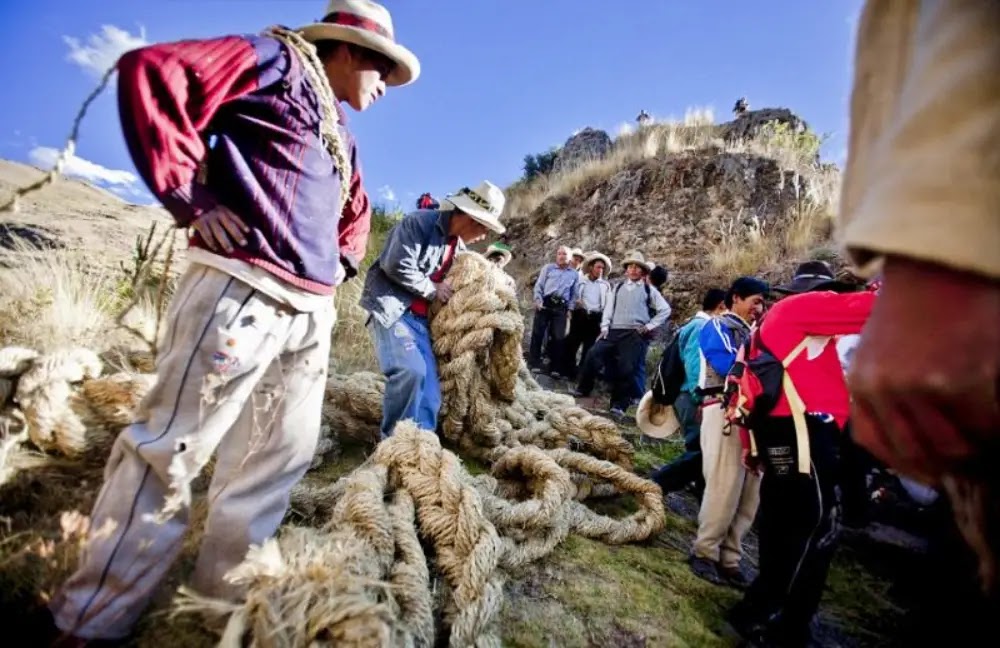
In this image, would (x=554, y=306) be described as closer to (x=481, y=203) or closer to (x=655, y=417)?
(x=655, y=417)

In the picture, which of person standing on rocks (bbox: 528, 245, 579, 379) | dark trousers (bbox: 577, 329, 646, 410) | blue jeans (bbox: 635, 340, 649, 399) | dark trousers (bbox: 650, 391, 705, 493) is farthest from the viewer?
person standing on rocks (bbox: 528, 245, 579, 379)

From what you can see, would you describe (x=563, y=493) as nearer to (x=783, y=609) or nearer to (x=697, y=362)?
(x=783, y=609)

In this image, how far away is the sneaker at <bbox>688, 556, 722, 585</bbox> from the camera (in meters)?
2.46

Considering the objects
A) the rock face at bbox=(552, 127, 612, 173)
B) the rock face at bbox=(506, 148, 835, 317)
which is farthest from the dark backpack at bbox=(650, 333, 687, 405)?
the rock face at bbox=(552, 127, 612, 173)

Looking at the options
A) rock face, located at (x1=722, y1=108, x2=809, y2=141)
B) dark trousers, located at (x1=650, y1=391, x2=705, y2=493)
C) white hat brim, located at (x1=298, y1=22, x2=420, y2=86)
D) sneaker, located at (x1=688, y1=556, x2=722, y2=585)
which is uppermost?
rock face, located at (x1=722, y1=108, x2=809, y2=141)

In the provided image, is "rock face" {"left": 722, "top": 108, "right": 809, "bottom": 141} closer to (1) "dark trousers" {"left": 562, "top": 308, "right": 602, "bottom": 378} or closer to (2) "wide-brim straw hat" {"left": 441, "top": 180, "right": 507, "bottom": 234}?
(1) "dark trousers" {"left": 562, "top": 308, "right": 602, "bottom": 378}

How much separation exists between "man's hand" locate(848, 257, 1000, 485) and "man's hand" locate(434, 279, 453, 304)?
2916 mm

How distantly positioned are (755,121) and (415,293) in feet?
51.8

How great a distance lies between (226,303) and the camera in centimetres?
130

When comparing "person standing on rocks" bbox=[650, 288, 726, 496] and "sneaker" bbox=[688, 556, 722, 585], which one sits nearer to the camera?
"sneaker" bbox=[688, 556, 722, 585]

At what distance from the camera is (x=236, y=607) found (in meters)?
1.03

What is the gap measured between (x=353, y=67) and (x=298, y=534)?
1.49 meters

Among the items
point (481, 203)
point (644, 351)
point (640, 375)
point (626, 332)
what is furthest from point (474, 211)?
point (640, 375)

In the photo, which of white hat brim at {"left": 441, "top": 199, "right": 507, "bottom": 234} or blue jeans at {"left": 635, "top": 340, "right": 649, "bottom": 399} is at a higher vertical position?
white hat brim at {"left": 441, "top": 199, "right": 507, "bottom": 234}
